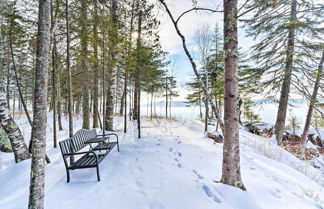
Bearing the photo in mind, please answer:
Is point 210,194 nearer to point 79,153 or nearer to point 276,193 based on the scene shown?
point 276,193

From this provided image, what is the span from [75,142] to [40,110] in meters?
2.06

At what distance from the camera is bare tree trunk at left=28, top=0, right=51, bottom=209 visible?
1.59 metres

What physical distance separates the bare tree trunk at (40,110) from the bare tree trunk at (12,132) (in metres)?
2.94

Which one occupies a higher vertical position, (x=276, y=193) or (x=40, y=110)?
(x=40, y=110)

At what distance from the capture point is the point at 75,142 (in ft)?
11.1

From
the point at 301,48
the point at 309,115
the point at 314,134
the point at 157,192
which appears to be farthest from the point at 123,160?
the point at 314,134

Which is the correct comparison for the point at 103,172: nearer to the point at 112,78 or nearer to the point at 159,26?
the point at 112,78

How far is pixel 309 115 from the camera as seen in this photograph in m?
7.06

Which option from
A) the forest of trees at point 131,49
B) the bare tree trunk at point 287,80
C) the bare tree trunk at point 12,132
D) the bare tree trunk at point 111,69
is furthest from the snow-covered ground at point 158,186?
the bare tree trunk at point 287,80

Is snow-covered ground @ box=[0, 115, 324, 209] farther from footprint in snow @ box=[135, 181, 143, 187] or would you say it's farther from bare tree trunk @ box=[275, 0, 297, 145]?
bare tree trunk @ box=[275, 0, 297, 145]

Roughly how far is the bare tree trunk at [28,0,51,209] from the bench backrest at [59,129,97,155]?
1228mm

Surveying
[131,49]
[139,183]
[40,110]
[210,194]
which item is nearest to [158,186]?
[139,183]

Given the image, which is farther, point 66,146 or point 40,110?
point 66,146

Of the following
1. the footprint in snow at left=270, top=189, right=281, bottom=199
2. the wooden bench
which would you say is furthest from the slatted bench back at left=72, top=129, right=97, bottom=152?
the footprint in snow at left=270, top=189, right=281, bottom=199
